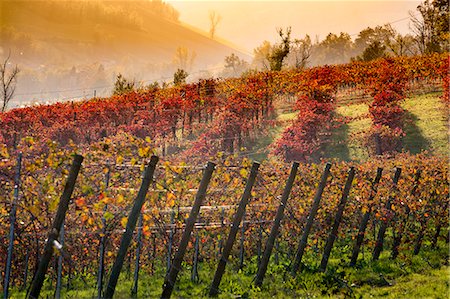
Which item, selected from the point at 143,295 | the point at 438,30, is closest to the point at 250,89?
the point at 143,295

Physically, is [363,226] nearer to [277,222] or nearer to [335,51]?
[277,222]

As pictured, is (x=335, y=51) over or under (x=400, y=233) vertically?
over

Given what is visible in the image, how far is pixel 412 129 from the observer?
32156mm

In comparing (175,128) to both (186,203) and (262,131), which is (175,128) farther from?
(186,203)

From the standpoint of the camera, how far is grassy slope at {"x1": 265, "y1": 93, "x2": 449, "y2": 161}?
3009 cm

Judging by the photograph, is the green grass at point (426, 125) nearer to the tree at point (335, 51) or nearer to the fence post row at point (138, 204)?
the fence post row at point (138, 204)

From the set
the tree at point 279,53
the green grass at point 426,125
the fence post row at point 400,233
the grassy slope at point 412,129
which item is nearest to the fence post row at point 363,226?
the fence post row at point 400,233

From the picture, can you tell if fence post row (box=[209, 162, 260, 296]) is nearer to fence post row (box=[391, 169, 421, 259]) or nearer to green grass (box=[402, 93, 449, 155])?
fence post row (box=[391, 169, 421, 259])

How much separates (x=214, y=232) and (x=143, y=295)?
4466 millimetres

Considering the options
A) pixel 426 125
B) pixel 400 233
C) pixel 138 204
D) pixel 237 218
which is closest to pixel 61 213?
pixel 138 204

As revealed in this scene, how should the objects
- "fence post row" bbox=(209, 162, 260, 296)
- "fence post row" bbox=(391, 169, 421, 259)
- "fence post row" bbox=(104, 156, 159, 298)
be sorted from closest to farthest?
"fence post row" bbox=(104, 156, 159, 298), "fence post row" bbox=(209, 162, 260, 296), "fence post row" bbox=(391, 169, 421, 259)

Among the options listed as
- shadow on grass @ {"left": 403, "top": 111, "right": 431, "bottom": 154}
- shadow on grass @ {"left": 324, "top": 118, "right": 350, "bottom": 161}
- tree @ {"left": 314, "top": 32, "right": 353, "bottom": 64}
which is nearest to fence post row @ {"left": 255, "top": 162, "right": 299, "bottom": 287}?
shadow on grass @ {"left": 324, "top": 118, "right": 350, "bottom": 161}

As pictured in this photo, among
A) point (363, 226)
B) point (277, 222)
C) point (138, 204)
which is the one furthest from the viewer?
point (363, 226)

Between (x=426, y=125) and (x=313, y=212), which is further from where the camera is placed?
(x=426, y=125)
